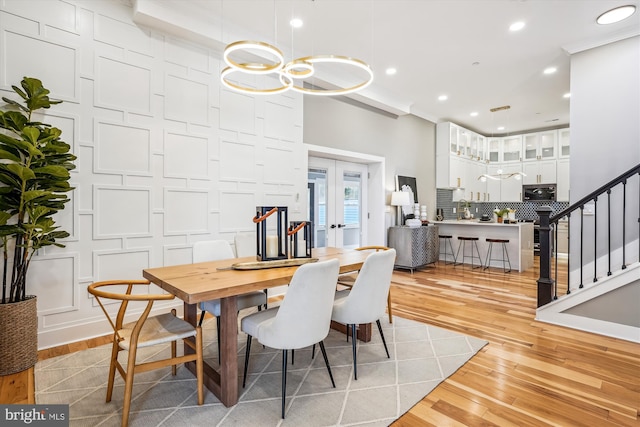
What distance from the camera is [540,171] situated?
792 cm

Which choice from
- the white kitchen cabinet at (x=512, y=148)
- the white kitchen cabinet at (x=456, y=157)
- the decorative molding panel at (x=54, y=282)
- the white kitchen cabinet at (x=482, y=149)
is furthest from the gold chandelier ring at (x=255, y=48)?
the white kitchen cabinet at (x=512, y=148)

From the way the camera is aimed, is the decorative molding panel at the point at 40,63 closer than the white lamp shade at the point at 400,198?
Yes

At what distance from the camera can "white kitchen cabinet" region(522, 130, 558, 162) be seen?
25.5 feet

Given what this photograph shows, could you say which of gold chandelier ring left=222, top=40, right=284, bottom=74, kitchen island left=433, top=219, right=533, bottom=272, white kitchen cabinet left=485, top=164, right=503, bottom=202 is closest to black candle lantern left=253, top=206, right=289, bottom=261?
gold chandelier ring left=222, top=40, right=284, bottom=74

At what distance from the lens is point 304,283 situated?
1792mm

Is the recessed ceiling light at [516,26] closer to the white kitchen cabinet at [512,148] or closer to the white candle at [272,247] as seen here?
the white candle at [272,247]

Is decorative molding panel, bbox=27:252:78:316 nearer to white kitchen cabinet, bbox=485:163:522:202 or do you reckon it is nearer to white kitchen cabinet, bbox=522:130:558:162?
white kitchen cabinet, bbox=485:163:522:202

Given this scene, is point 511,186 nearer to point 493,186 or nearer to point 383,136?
point 493,186

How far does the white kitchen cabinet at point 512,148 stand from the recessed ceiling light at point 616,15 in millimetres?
5157

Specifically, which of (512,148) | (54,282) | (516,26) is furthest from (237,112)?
(512,148)

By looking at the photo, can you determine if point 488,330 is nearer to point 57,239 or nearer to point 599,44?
point 599,44

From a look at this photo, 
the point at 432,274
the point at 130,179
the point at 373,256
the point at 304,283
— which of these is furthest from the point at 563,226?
the point at 130,179

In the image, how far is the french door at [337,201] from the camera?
5.23 m

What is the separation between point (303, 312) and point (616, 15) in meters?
4.31
